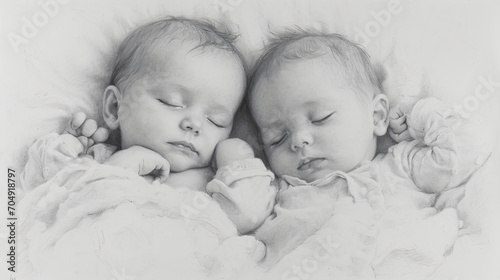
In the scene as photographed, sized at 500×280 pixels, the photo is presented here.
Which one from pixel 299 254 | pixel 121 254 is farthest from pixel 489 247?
pixel 121 254

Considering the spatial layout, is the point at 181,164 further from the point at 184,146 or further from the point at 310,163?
the point at 310,163

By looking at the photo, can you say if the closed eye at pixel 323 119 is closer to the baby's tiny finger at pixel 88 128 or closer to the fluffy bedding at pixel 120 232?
the fluffy bedding at pixel 120 232

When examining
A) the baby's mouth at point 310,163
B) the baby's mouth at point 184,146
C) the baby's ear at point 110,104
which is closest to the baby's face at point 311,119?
the baby's mouth at point 310,163

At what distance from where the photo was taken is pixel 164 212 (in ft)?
3.65

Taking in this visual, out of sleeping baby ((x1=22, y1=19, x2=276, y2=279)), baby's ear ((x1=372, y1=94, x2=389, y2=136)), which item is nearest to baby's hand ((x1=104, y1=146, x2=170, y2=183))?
sleeping baby ((x1=22, y1=19, x2=276, y2=279))

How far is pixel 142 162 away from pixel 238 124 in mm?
Answer: 196

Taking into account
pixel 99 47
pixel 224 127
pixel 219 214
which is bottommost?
pixel 219 214

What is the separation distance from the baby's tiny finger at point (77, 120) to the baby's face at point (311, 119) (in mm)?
325

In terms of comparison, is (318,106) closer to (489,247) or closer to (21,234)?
(489,247)

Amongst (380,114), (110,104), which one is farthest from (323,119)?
(110,104)

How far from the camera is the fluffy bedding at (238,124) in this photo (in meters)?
1.09

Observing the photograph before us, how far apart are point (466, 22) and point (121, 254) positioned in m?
0.81

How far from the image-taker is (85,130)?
116cm

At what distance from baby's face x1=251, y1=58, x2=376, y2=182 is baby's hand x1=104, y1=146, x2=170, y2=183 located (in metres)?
0.20
